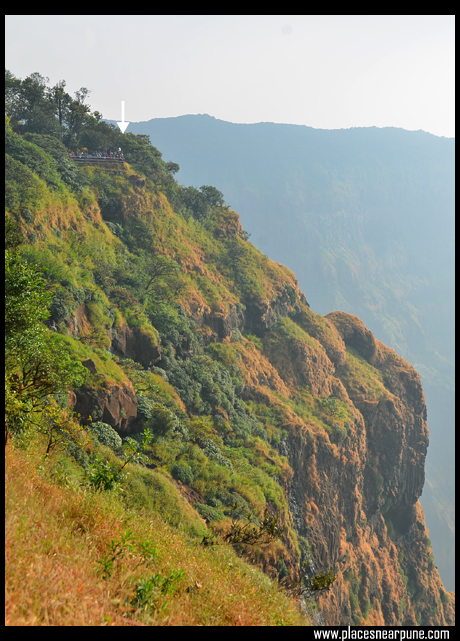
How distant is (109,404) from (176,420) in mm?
4389

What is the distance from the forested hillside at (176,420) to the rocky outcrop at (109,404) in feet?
0.31

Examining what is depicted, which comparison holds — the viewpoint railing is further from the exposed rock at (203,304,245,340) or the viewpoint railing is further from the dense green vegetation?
the exposed rock at (203,304,245,340)

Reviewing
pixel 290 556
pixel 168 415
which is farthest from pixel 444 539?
pixel 168 415

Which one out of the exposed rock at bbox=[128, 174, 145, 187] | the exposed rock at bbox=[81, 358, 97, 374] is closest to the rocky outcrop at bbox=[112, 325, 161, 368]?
the exposed rock at bbox=[81, 358, 97, 374]

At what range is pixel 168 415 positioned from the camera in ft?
58.6

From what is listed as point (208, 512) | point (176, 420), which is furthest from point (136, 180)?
point (208, 512)

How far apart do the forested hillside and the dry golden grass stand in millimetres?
33

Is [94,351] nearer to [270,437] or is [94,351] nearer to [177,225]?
[270,437]

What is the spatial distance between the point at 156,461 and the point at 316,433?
16.5m

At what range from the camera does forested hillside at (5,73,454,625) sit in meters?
5.16

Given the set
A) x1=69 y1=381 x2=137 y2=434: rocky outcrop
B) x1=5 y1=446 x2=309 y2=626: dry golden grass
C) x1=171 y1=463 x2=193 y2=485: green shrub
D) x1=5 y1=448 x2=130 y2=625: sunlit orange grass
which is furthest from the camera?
x1=171 y1=463 x2=193 y2=485: green shrub

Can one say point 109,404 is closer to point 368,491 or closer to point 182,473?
point 182,473

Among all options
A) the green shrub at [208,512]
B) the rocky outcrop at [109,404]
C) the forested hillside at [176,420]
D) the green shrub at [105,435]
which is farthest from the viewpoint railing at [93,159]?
the green shrub at [208,512]

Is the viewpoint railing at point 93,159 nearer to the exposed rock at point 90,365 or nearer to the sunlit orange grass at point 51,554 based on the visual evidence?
the exposed rock at point 90,365
